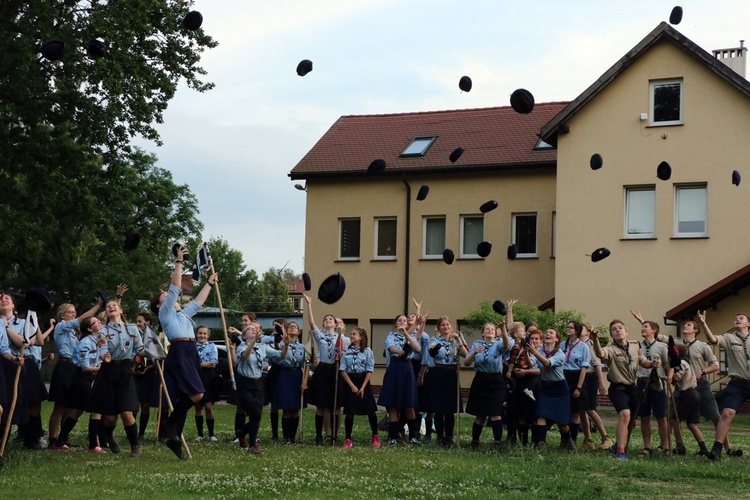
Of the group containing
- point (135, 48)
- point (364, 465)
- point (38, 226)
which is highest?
point (135, 48)

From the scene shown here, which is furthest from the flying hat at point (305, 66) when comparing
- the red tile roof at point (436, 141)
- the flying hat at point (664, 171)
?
the red tile roof at point (436, 141)

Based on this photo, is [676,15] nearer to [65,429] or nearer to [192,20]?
[192,20]

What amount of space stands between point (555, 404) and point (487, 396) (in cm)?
101

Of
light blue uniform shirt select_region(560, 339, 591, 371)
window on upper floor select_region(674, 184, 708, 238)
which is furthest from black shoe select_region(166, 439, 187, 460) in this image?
window on upper floor select_region(674, 184, 708, 238)

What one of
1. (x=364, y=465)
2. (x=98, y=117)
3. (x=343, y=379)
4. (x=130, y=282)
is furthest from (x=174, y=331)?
(x=130, y=282)

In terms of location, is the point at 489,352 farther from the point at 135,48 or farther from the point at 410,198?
the point at 410,198

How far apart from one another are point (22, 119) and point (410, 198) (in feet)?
43.6

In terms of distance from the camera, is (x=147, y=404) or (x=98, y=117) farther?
(x=98, y=117)

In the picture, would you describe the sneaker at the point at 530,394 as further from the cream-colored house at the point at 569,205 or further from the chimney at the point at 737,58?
the chimney at the point at 737,58

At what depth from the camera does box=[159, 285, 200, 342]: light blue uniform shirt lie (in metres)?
13.4

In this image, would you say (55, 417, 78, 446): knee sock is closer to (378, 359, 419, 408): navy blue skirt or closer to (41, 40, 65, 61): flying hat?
(378, 359, 419, 408): navy blue skirt

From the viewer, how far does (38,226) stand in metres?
27.0

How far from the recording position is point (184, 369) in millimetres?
13492

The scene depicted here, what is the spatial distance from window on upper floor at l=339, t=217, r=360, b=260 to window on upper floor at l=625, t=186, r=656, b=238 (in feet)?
31.7
